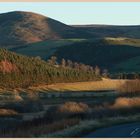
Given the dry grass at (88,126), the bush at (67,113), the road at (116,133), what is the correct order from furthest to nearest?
the bush at (67,113), the road at (116,133), the dry grass at (88,126)

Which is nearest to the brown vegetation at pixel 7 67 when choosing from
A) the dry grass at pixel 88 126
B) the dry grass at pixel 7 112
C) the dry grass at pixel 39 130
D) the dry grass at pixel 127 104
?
the dry grass at pixel 7 112

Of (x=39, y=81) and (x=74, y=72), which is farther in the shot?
(x=74, y=72)

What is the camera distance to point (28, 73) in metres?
102

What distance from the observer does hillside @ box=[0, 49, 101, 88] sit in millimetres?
99062

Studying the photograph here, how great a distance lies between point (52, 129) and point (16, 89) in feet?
207

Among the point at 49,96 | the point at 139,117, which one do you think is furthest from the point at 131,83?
the point at 139,117

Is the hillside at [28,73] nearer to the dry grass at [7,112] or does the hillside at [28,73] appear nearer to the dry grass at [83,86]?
the dry grass at [83,86]

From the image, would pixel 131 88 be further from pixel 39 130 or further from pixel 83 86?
pixel 39 130

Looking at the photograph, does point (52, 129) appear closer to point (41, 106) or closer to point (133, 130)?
point (133, 130)

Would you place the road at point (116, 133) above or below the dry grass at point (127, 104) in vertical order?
above

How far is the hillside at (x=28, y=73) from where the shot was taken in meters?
99.1

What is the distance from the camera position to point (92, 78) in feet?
364

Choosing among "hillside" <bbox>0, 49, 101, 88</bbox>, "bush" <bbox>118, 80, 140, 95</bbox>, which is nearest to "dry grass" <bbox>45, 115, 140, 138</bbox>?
"bush" <bbox>118, 80, 140, 95</bbox>

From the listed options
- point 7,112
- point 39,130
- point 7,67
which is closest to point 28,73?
point 7,67
